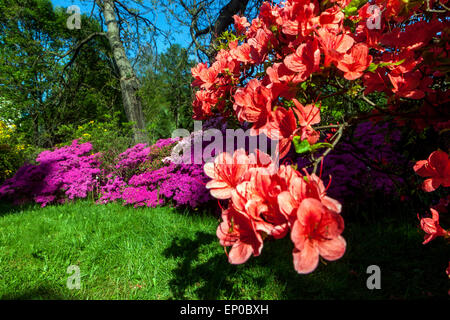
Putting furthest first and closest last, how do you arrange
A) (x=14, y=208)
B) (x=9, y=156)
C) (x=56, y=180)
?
(x=9, y=156)
(x=56, y=180)
(x=14, y=208)

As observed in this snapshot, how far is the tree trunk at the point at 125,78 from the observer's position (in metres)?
6.65

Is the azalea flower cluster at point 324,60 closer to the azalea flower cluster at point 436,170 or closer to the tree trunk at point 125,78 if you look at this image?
the azalea flower cluster at point 436,170

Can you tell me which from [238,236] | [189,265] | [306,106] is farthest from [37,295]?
[306,106]

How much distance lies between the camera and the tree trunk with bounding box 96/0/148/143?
6648 mm

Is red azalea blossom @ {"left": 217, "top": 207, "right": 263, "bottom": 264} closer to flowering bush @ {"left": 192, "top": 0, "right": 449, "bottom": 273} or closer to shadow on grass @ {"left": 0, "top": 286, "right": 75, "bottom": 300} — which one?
flowering bush @ {"left": 192, "top": 0, "right": 449, "bottom": 273}

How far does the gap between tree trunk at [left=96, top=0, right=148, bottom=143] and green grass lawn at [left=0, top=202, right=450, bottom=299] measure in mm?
4334

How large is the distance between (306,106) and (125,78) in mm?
7057

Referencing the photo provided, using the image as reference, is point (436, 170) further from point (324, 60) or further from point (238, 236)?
point (238, 236)

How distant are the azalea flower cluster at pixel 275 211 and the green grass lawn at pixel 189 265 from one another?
1195 mm

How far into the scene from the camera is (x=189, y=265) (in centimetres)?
191

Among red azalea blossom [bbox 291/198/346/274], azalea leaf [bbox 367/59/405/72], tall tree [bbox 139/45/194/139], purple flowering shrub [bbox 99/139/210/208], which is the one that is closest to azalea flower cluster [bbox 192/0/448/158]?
azalea leaf [bbox 367/59/405/72]
